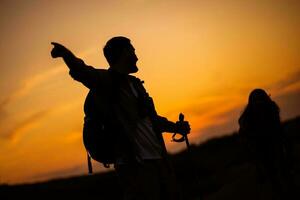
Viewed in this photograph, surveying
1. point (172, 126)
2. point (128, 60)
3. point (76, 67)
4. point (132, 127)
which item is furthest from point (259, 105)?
point (76, 67)

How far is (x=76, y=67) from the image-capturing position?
386 centimetres

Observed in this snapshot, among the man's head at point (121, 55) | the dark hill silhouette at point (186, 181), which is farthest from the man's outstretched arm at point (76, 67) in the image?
the dark hill silhouette at point (186, 181)

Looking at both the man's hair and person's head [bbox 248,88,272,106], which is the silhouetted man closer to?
the man's hair

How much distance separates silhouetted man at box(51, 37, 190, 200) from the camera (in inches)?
164

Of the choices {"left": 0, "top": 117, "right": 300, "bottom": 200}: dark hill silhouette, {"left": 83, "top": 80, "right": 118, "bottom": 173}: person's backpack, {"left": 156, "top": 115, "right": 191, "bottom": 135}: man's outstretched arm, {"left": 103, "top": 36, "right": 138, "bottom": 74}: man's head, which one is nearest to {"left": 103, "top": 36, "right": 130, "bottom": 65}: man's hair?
{"left": 103, "top": 36, "right": 138, "bottom": 74}: man's head

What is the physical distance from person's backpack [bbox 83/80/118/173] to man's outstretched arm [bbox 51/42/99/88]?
183 mm

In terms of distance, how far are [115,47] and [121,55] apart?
0.37 feet

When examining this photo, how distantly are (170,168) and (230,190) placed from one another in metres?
10.0

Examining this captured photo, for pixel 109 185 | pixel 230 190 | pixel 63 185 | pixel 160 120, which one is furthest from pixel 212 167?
pixel 160 120

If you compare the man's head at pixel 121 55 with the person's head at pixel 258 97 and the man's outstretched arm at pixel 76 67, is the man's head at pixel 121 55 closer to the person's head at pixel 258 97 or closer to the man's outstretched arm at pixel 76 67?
the man's outstretched arm at pixel 76 67

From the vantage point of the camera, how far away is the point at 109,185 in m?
26.0

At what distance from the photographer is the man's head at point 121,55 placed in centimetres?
446

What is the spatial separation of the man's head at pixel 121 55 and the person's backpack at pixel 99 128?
34 cm

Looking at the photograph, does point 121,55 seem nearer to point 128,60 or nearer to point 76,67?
point 128,60
